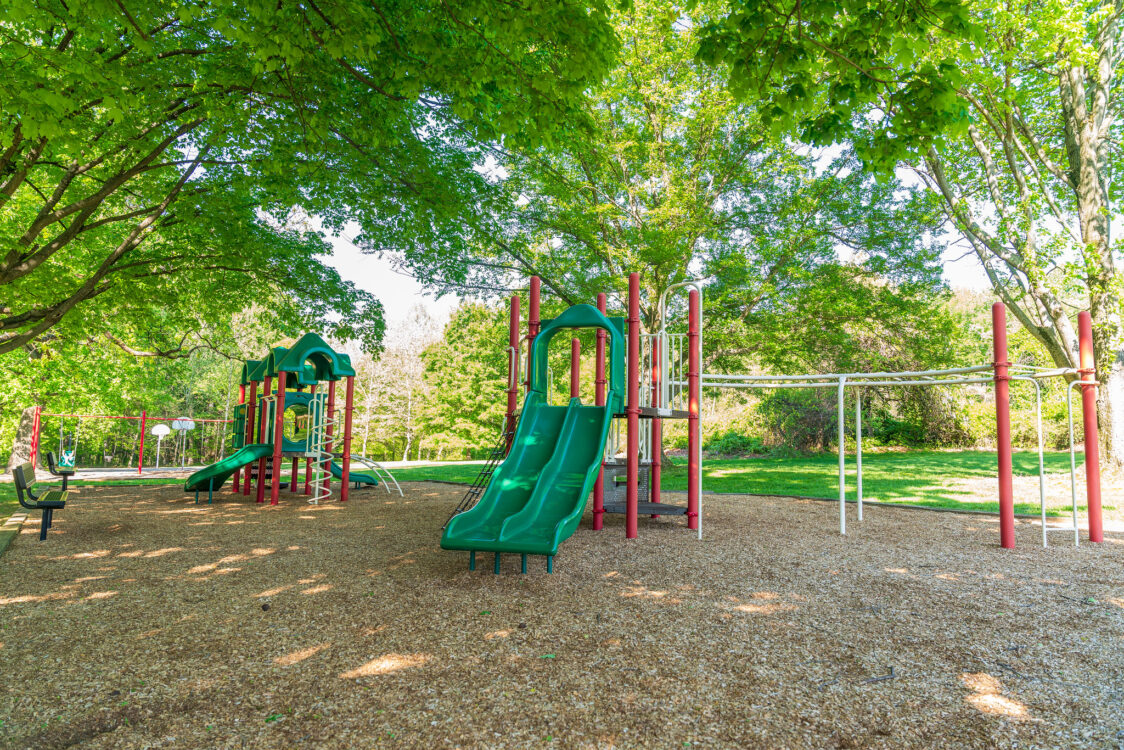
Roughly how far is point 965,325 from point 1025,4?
1884 centimetres

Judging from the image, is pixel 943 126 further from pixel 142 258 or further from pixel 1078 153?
pixel 142 258

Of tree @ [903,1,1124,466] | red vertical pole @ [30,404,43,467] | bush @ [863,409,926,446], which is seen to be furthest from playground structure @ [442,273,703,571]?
bush @ [863,409,926,446]

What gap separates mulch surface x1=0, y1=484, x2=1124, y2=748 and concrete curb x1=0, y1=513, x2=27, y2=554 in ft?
0.70

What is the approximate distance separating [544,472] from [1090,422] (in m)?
5.63

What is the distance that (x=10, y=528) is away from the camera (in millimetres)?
6461

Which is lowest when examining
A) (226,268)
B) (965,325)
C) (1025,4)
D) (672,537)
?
(672,537)

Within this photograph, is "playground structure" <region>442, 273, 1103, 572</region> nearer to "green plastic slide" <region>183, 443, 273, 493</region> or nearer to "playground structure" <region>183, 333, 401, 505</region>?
"playground structure" <region>183, 333, 401, 505</region>

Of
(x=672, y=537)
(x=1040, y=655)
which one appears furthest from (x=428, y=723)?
(x=672, y=537)

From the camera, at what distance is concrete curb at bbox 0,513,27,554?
5.68 metres

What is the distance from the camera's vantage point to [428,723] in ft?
7.79

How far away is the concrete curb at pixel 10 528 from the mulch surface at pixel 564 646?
21 cm

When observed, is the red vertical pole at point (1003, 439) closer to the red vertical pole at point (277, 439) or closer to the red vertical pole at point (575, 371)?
the red vertical pole at point (575, 371)

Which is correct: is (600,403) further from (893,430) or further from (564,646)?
(893,430)

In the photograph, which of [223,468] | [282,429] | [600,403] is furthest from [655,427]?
[223,468]
